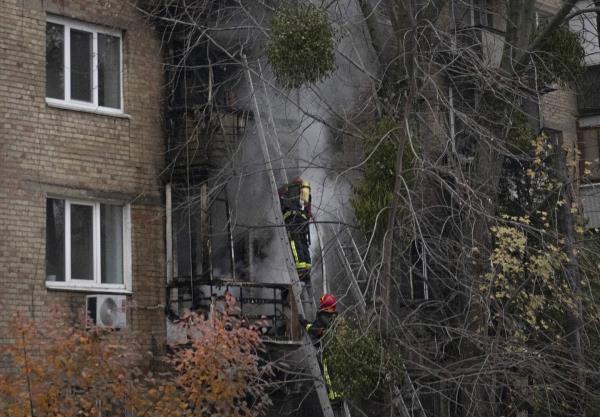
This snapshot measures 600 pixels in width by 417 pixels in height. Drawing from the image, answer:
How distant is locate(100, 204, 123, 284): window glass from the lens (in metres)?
19.4

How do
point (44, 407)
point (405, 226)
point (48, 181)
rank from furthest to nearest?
1. point (48, 181)
2. point (405, 226)
3. point (44, 407)

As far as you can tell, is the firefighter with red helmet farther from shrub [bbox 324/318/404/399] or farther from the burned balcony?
shrub [bbox 324/318/404/399]

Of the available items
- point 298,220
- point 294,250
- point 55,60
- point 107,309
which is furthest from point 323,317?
point 55,60

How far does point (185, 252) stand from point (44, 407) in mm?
6214

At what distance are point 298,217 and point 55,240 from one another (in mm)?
3513

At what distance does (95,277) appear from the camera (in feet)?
62.5

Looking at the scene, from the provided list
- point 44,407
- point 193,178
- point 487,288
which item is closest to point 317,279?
point 193,178

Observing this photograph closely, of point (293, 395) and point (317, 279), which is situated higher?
point (317, 279)

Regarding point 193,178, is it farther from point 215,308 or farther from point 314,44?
point 314,44

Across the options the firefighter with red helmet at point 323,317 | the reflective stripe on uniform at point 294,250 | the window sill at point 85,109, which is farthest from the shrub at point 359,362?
the window sill at point 85,109

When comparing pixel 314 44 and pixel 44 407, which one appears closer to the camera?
pixel 44 407

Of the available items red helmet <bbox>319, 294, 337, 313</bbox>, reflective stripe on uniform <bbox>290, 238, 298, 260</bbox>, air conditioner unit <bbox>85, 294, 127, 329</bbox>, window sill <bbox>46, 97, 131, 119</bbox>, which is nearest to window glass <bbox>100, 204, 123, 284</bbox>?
air conditioner unit <bbox>85, 294, 127, 329</bbox>

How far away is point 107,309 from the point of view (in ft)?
60.4

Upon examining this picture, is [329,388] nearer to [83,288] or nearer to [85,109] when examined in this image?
[83,288]
